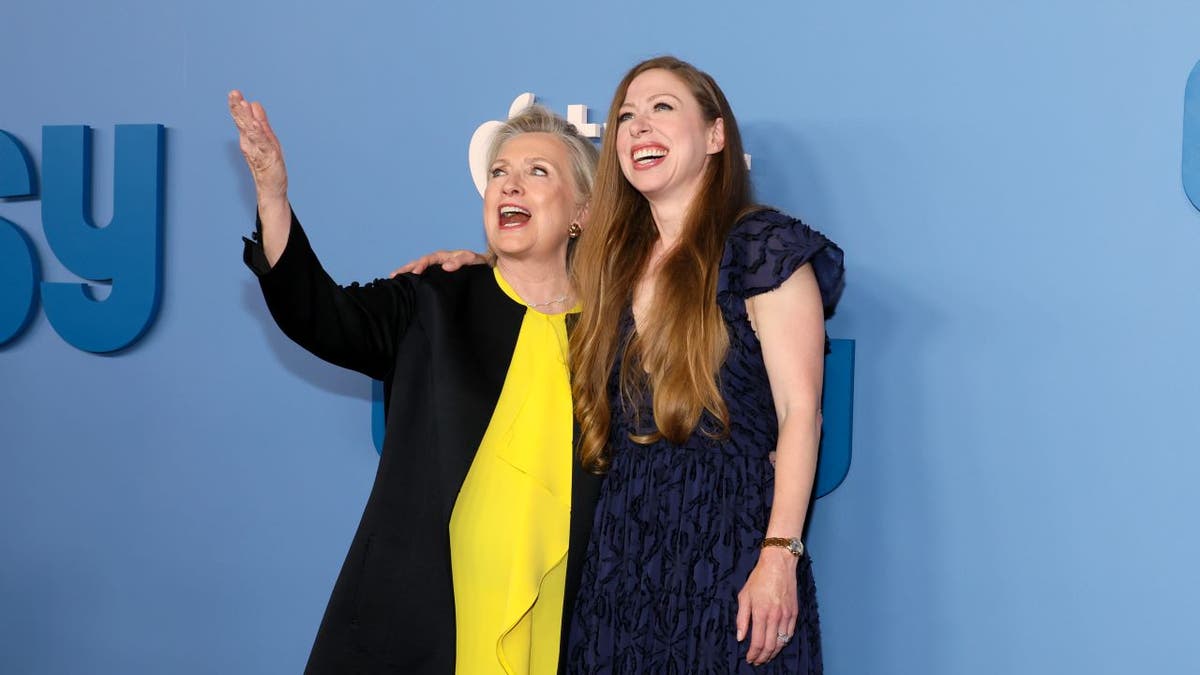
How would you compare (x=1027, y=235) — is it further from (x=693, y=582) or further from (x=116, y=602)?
(x=116, y=602)

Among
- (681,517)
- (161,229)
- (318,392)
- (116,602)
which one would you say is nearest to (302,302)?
(681,517)

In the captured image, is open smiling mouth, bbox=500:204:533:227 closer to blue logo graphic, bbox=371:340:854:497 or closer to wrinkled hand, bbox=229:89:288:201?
wrinkled hand, bbox=229:89:288:201

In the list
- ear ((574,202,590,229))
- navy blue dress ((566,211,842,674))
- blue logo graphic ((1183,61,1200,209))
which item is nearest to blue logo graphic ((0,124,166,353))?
ear ((574,202,590,229))

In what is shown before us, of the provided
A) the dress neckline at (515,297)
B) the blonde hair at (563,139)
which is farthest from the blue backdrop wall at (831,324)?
the dress neckline at (515,297)

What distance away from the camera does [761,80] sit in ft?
7.81

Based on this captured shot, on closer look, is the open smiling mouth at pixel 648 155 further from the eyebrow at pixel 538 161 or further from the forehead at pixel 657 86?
the eyebrow at pixel 538 161

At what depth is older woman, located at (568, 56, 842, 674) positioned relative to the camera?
6.41 feet

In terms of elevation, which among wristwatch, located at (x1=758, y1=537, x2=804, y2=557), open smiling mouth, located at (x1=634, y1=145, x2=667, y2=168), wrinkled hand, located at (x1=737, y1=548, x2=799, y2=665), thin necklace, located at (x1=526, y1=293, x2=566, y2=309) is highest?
open smiling mouth, located at (x1=634, y1=145, x2=667, y2=168)

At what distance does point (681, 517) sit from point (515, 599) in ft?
1.00

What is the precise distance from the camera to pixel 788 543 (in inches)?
76.0

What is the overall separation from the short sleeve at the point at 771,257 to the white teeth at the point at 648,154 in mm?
175

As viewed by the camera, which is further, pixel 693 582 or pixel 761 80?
pixel 761 80

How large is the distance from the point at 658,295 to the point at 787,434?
306mm

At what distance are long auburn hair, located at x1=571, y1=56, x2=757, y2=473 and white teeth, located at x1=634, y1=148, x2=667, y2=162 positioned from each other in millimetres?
94
